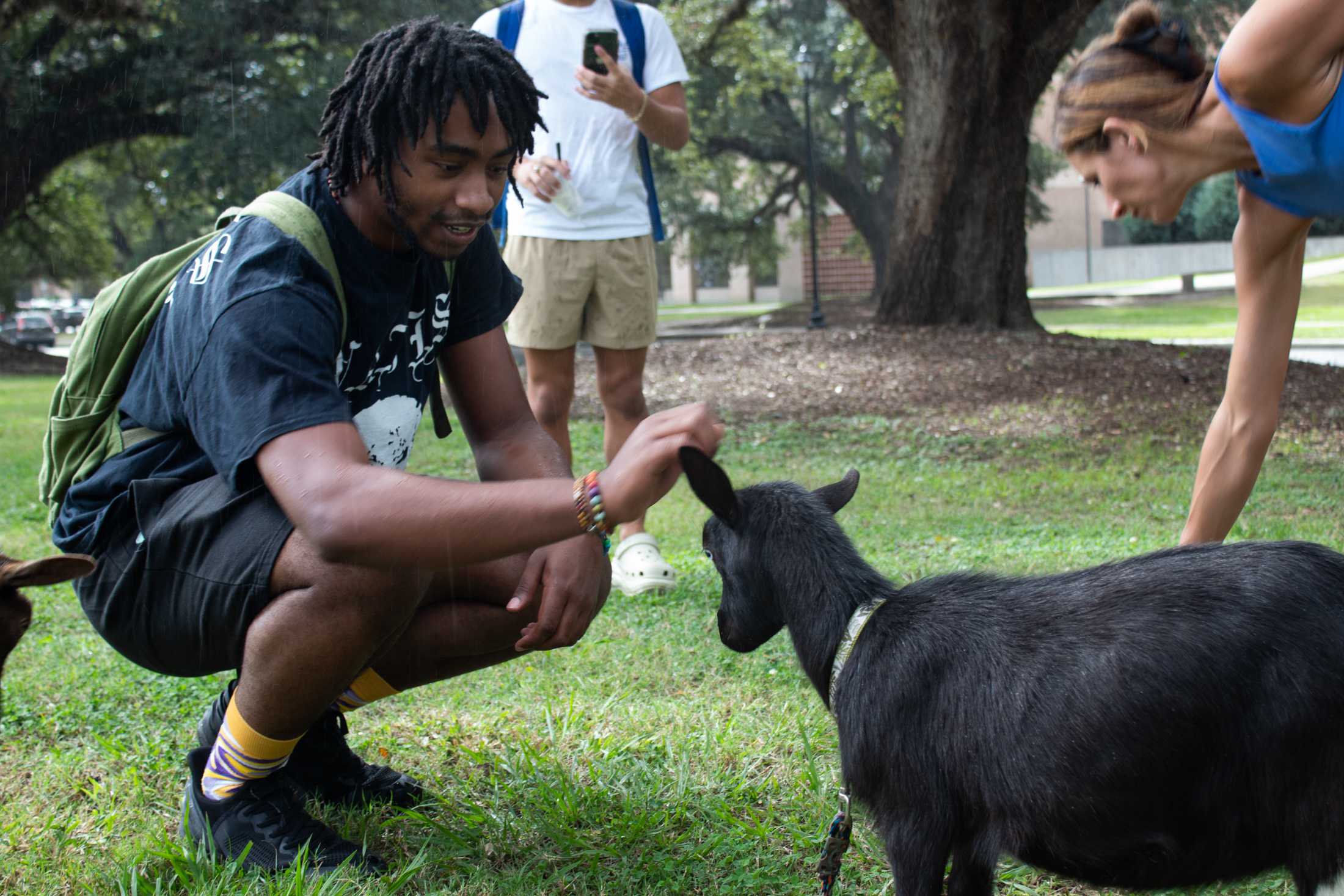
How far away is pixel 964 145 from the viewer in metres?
11.6

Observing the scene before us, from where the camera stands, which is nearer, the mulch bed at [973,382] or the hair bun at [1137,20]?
the hair bun at [1137,20]

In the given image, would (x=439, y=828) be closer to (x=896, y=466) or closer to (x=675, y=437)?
(x=675, y=437)

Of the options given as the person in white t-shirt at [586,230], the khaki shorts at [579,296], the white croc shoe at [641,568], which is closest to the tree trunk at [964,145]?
the person in white t-shirt at [586,230]

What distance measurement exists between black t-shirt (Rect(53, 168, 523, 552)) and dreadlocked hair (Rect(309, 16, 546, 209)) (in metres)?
0.15

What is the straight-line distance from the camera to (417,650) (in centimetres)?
289

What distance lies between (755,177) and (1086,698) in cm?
3339

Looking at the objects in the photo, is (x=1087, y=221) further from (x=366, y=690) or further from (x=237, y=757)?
(x=237, y=757)

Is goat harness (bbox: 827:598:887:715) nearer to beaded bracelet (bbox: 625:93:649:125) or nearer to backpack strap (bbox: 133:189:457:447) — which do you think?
backpack strap (bbox: 133:189:457:447)

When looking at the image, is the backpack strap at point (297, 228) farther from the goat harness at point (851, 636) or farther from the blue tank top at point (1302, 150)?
the blue tank top at point (1302, 150)

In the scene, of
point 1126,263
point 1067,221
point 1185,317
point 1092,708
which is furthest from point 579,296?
point 1067,221

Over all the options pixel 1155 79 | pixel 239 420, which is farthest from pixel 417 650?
pixel 1155 79

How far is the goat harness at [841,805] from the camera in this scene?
2.43 m

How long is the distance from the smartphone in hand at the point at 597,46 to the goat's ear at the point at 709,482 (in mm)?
2782

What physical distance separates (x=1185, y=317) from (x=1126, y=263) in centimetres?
2675
